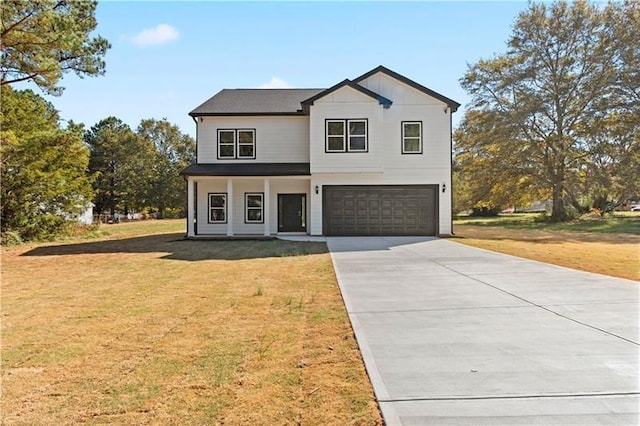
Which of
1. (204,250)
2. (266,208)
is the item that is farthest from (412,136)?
(204,250)

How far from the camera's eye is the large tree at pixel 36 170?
58.6 feet

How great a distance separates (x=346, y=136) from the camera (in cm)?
1933

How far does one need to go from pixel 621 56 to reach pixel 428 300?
31.2 meters

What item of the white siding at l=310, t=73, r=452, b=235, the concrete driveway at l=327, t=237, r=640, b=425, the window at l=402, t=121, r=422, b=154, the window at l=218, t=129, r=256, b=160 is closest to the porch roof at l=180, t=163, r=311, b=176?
the window at l=218, t=129, r=256, b=160

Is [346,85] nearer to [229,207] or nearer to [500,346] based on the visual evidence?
[229,207]

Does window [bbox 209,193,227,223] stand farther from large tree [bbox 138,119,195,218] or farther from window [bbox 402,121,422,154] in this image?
large tree [bbox 138,119,195,218]

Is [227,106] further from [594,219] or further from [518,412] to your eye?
[594,219]

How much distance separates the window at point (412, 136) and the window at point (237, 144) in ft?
23.5

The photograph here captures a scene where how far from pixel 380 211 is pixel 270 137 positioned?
6394mm

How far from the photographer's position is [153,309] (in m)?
6.33

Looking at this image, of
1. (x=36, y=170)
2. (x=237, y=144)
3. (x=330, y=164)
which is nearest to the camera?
(x=36, y=170)

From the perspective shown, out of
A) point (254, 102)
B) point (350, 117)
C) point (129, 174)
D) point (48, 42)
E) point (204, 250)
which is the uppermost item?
point (254, 102)

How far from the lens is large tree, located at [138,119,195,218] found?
50656 millimetres

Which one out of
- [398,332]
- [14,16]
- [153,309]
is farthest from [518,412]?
[14,16]
